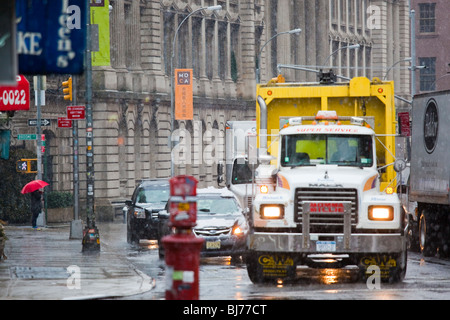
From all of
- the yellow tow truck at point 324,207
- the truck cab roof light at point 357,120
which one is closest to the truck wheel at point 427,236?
the yellow tow truck at point 324,207

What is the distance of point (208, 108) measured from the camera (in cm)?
6378

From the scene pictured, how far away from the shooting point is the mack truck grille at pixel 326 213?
58.1 feet

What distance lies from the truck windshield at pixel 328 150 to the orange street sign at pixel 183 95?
3371 cm

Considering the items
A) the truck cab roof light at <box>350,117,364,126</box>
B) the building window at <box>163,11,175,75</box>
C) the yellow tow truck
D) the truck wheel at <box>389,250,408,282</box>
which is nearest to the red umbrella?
the yellow tow truck

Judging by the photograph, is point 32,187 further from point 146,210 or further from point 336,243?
point 336,243

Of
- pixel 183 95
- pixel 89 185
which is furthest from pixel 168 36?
pixel 89 185

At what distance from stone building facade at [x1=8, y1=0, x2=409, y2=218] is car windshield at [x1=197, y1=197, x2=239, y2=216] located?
72.6 ft

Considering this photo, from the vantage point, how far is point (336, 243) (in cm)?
1766

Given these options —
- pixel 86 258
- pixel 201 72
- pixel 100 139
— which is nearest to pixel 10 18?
pixel 86 258

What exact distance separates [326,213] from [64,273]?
18.2ft

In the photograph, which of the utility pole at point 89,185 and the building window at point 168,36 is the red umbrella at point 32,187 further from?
the building window at point 168,36

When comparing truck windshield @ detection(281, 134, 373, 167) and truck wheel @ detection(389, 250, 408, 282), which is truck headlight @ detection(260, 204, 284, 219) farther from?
truck wheel @ detection(389, 250, 408, 282)
